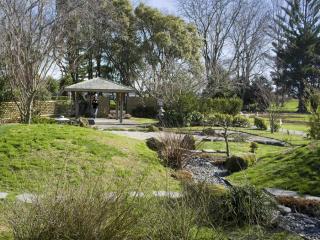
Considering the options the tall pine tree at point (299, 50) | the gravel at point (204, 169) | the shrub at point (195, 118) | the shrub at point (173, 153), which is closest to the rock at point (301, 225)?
the gravel at point (204, 169)

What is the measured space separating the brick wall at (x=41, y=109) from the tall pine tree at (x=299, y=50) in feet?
80.9

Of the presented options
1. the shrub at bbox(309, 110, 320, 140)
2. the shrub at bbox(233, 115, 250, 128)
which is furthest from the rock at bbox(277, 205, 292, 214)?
the shrub at bbox(233, 115, 250, 128)

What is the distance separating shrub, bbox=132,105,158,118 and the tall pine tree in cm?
1837

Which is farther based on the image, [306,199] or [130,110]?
[130,110]

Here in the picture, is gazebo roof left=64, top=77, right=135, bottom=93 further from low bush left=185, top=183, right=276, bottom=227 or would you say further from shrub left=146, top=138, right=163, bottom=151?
low bush left=185, top=183, right=276, bottom=227

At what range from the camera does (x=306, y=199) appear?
6.78 metres

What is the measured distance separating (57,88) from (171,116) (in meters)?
13.2

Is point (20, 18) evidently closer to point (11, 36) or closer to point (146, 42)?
point (11, 36)

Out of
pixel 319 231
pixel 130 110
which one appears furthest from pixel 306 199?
pixel 130 110

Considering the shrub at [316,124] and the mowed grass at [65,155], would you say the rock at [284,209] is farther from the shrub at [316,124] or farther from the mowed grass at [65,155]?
the shrub at [316,124]

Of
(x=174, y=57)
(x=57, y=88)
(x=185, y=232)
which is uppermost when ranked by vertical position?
(x=174, y=57)

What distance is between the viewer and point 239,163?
10539mm

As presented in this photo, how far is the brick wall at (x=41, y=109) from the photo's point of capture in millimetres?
23981

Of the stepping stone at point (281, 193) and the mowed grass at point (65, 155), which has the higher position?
the mowed grass at point (65, 155)
